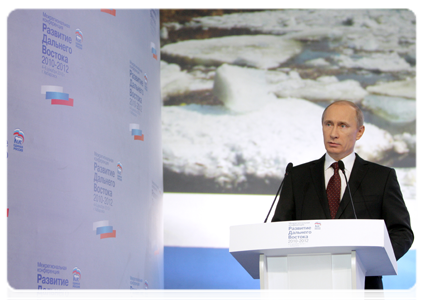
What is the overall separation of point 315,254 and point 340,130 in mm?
880

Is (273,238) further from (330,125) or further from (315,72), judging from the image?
(315,72)

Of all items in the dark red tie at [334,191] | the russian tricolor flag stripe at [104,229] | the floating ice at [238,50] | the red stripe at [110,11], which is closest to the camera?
the dark red tie at [334,191]

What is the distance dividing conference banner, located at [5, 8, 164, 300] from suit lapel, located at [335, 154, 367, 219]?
1268 mm

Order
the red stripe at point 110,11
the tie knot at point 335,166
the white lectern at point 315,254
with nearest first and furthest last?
the white lectern at point 315,254
the tie knot at point 335,166
the red stripe at point 110,11

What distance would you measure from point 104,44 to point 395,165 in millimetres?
2980

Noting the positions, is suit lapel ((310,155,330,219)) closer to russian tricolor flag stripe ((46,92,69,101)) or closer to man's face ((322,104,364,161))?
man's face ((322,104,364,161))

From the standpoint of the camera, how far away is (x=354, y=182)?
7.98ft

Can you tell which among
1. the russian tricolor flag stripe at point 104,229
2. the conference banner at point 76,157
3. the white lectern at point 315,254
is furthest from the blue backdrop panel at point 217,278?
the white lectern at point 315,254

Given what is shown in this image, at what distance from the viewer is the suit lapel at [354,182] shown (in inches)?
91.1

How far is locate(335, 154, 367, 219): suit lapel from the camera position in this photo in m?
2.31

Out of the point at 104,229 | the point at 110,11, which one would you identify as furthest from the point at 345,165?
the point at 110,11

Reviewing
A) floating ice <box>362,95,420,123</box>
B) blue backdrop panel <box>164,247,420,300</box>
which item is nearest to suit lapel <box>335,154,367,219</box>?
blue backdrop panel <box>164,247,420,300</box>

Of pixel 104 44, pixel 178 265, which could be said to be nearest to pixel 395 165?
pixel 178 265

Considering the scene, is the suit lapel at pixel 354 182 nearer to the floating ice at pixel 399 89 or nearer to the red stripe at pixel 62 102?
the red stripe at pixel 62 102
